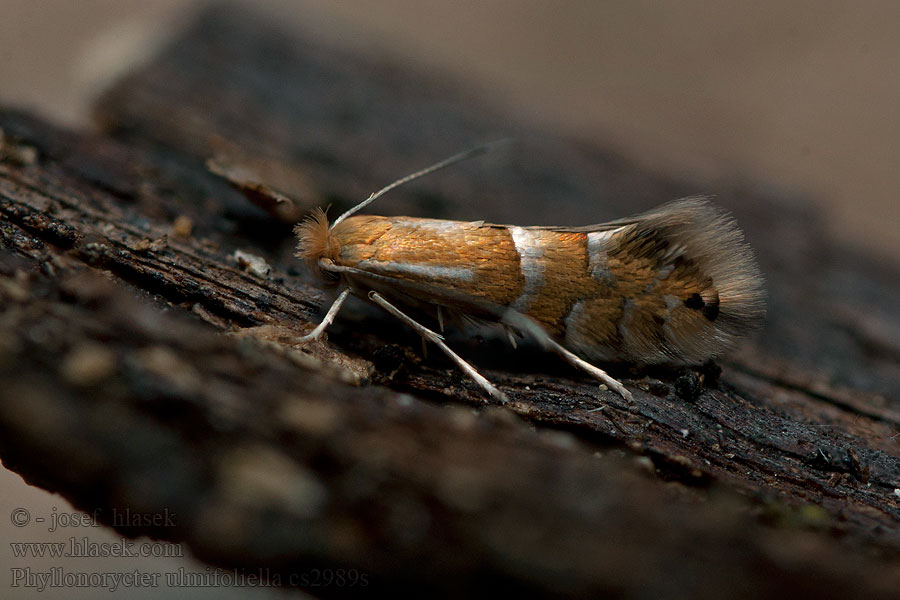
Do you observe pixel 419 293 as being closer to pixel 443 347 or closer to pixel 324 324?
pixel 443 347

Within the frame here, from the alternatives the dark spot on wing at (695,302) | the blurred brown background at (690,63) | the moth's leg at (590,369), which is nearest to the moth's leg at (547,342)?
the moth's leg at (590,369)

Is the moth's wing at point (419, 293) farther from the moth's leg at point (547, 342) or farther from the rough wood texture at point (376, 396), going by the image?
the rough wood texture at point (376, 396)

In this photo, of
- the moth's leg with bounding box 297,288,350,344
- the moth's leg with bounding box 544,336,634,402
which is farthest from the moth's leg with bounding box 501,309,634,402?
the moth's leg with bounding box 297,288,350,344

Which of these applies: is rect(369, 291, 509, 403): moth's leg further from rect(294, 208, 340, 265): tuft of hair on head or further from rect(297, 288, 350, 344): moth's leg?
rect(294, 208, 340, 265): tuft of hair on head

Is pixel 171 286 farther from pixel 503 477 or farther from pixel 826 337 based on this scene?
pixel 826 337

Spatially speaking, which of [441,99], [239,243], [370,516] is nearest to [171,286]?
[239,243]

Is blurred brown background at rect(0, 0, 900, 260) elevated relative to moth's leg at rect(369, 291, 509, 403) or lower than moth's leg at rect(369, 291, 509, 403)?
elevated
